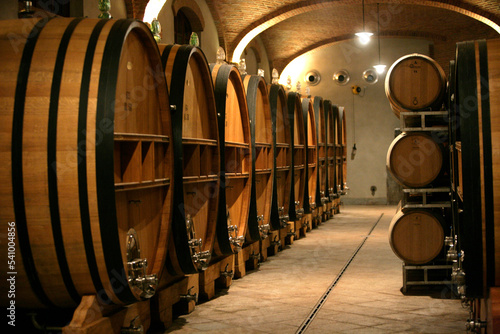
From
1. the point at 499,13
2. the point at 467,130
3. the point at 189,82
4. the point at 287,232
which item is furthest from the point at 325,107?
the point at 467,130

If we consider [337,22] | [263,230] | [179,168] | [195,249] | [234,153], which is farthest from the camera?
[337,22]

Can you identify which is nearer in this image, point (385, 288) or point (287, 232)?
point (385, 288)

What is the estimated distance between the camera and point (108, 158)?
2711mm

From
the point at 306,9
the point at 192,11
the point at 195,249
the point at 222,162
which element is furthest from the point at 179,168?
the point at 306,9

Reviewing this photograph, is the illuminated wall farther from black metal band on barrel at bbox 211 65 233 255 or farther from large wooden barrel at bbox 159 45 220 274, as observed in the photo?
large wooden barrel at bbox 159 45 220 274

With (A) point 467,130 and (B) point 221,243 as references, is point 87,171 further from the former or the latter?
(B) point 221,243

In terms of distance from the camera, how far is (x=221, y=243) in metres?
4.80

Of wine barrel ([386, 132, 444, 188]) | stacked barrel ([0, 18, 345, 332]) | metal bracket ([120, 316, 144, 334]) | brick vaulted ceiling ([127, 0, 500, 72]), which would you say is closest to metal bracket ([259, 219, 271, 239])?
stacked barrel ([0, 18, 345, 332])

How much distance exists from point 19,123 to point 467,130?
2.08m

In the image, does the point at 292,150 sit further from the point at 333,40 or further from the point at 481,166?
the point at 333,40

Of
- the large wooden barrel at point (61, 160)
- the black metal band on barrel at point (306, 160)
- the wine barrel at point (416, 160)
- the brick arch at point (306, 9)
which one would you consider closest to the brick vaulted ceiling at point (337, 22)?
the brick arch at point (306, 9)

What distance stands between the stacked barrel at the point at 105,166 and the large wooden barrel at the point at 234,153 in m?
0.31

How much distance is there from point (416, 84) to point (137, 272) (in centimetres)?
308

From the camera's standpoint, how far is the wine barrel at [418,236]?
4.99 meters
